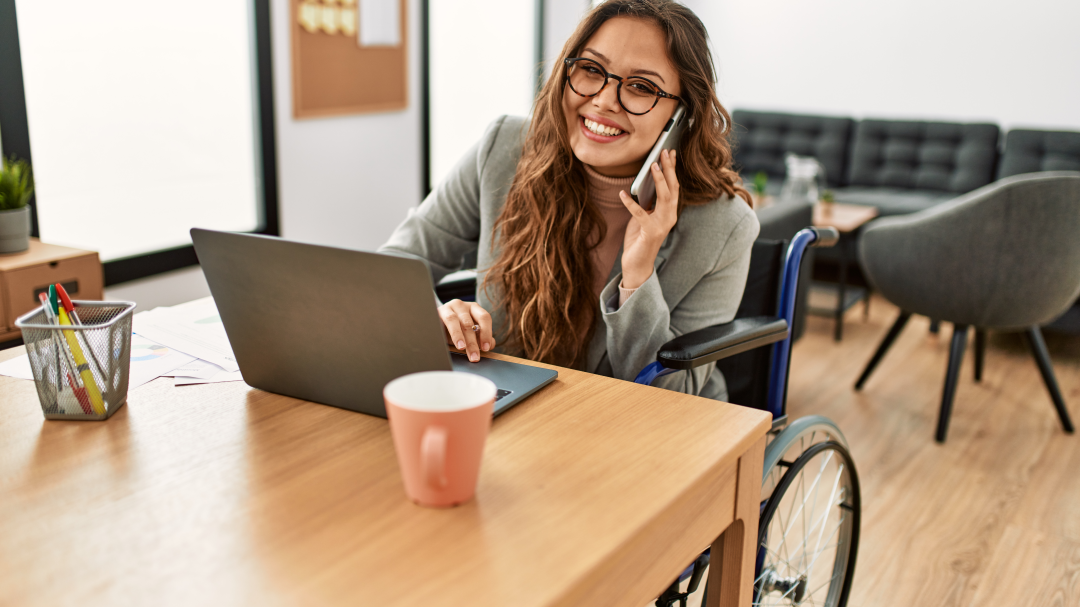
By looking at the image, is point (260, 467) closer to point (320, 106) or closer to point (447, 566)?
point (447, 566)

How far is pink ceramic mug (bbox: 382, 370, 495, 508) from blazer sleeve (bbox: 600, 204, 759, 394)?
598 mm

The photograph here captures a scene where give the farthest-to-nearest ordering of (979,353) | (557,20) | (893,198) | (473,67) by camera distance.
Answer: (557,20) < (473,67) < (893,198) < (979,353)

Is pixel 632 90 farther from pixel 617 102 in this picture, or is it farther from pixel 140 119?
pixel 140 119

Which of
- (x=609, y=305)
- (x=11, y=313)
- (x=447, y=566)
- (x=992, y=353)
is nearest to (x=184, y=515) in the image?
(x=447, y=566)

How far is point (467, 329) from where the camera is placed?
1091 mm

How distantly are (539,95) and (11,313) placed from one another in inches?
65.9

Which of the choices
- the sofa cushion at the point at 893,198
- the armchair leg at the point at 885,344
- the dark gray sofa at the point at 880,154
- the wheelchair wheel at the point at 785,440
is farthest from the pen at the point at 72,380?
the sofa cushion at the point at 893,198

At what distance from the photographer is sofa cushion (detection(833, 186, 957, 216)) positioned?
14.2ft

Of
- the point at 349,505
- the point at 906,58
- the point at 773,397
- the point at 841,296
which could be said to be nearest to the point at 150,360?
the point at 349,505

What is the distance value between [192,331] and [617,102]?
725 mm

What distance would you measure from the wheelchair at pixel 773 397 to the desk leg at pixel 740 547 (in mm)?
94

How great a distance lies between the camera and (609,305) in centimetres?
133

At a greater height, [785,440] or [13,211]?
[13,211]

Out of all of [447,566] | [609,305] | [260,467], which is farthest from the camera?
[609,305]
